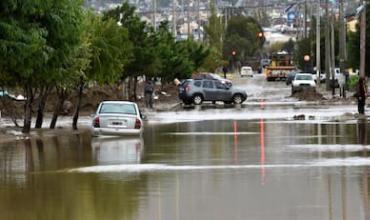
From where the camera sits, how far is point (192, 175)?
67.9 feet

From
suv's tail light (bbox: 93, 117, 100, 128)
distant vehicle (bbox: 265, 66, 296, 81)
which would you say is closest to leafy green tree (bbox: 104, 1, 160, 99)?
suv's tail light (bbox: 93, 117, 100, 128)

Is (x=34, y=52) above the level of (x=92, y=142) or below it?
above

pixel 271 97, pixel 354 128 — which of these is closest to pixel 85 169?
pixel 354 128

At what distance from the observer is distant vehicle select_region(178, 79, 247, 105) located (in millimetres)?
65875

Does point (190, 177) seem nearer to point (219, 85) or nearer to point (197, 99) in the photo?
point (197, 99)

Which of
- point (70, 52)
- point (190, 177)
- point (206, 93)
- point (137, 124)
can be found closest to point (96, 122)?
point (137, 124)

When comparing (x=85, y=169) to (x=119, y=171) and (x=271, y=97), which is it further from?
(x=271, y=97)

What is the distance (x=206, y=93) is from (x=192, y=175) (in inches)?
1806

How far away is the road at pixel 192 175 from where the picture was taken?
51.1 ft

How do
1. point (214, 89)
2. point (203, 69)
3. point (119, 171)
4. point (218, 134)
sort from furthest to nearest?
point (203, 69)
point (214, 89)
point (218, 134)
point (119, 171)

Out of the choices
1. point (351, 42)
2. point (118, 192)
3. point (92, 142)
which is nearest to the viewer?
point (118, 192)

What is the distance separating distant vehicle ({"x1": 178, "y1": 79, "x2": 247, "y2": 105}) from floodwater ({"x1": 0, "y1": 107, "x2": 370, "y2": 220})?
98.9ft

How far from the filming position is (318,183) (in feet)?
61.6

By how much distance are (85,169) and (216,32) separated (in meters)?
145
